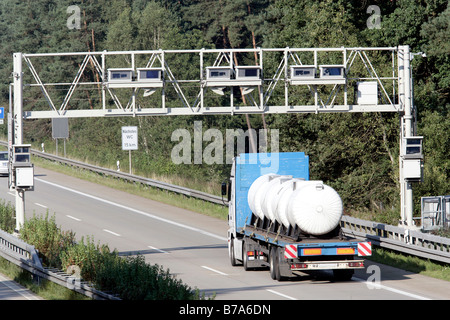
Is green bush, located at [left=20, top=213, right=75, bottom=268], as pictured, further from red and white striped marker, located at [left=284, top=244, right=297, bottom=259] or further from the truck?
red and white striped marker, located at [left=284, top=244, right=297, bottom=259]

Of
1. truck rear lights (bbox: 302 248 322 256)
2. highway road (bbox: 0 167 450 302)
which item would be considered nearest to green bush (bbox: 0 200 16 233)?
highway road (bbox: 0 167 450 302)

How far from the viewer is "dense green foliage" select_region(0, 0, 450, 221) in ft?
119

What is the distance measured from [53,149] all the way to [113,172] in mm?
25645

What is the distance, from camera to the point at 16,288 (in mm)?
18859

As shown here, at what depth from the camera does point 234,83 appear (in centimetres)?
2645

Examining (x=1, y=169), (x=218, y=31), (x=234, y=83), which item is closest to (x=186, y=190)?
(x=234, y=83)

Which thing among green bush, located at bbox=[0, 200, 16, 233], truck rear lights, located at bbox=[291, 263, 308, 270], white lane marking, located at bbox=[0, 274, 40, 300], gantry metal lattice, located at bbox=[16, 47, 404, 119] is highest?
gantry metal lattice, located at bbox=[16, 47, 404, 119]

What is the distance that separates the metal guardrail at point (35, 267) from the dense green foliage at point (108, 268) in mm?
291

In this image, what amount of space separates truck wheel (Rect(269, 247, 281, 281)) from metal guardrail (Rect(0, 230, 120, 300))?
5.22 meters

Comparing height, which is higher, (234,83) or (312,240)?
(234,83)

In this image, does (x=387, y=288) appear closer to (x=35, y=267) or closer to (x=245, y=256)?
(x=245, y=256)

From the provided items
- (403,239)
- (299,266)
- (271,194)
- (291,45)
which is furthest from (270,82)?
(299,266)

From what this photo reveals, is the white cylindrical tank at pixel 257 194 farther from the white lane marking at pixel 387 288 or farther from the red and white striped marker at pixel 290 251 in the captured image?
the white lane marking at pixel 387 288
